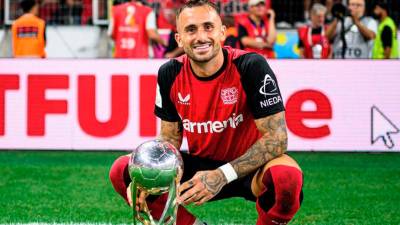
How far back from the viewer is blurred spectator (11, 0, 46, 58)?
47.0ft

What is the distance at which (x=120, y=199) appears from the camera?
9.04m

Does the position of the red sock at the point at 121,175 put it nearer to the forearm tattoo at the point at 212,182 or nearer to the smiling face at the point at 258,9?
the forearm tattoo at the point at 212,182

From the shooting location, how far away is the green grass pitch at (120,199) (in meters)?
8.12

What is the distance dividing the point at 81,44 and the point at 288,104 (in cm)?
612

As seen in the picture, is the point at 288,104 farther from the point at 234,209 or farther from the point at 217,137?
the point at 217,137

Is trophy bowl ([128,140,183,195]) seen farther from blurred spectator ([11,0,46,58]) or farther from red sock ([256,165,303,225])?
blurred spectator ([11,0,46,58])

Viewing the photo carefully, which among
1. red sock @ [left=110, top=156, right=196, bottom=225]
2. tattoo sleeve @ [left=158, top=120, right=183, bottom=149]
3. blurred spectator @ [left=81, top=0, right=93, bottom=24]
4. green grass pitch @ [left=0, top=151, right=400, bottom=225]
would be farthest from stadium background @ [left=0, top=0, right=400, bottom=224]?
red sock @ [left=110, top=156, right=196, bottom=225]

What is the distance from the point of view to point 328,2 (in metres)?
16.7

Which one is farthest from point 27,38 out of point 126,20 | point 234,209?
point 234,209

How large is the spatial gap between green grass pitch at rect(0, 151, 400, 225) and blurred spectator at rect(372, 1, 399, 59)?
212 cm

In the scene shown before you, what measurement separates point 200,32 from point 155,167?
43.2 inches

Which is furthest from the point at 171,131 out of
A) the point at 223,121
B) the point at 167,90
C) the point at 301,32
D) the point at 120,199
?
the point at 301,32

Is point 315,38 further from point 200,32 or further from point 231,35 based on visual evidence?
point 200,32

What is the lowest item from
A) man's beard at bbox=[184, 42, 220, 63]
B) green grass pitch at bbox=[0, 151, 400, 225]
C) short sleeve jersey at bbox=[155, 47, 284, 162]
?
green grass pitch at bbox=[0, 151, 400, 225]
